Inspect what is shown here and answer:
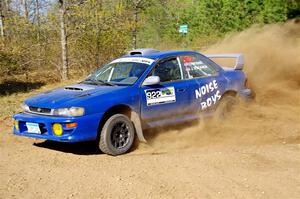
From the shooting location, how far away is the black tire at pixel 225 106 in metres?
8.26

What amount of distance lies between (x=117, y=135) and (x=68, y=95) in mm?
981

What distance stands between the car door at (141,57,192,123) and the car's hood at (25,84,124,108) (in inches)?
21.7

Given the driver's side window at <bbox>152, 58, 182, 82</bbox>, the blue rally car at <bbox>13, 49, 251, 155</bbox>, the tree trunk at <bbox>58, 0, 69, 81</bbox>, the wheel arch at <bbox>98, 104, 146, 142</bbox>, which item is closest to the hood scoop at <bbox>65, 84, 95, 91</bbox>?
the blue rally car at <bbox>13, 49, 251, 155</bbox>

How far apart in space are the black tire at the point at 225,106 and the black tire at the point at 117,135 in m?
2.20

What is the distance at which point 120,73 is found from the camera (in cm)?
757

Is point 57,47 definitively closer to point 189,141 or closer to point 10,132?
point 10,132

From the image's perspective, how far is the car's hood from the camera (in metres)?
6.34

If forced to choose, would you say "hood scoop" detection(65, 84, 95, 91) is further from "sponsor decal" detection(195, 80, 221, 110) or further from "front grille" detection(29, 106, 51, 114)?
"sponsor decal" detection(195, 80, 221, 110)

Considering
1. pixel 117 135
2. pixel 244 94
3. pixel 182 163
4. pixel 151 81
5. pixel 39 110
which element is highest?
pixel 151 81

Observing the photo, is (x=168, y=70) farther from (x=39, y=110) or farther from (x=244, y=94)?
(x=39, y=110)

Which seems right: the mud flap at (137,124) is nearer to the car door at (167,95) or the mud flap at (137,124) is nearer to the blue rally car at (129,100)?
the blue rally car at (129,100)

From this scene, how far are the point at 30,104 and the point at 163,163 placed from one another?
7.73 ft

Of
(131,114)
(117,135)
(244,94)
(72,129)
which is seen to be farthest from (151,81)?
(244,94)

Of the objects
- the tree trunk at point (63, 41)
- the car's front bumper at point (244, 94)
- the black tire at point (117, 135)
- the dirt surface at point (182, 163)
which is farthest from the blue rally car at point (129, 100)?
the tree trunk at point (63, 41)
